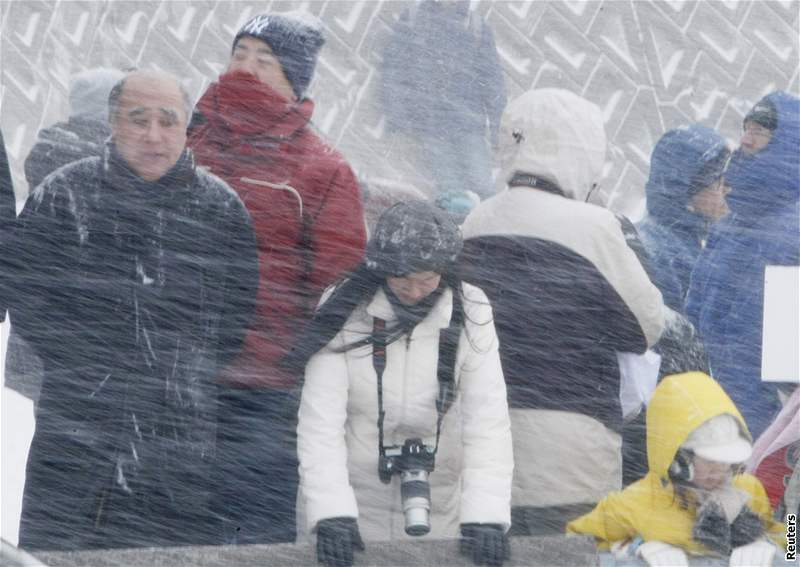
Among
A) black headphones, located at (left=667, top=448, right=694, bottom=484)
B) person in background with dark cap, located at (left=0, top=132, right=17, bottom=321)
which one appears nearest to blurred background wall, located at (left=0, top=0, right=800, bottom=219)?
person in background with dark cap, located at (left=0, top=132, right=17, bottom=321)

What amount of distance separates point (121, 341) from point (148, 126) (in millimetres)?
657

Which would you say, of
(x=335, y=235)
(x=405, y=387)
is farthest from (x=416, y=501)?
(x=335, y=235)

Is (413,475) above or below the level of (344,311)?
below

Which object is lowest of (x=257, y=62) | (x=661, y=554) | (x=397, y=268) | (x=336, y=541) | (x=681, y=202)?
(x=336, y=541)

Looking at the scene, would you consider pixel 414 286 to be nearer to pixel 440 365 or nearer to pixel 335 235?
pixel 440 365

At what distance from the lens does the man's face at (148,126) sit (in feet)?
16.9

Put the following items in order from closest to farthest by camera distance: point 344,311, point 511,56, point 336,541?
point 336,541
point 344,311
point 511,56

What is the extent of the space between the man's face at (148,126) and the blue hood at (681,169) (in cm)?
151

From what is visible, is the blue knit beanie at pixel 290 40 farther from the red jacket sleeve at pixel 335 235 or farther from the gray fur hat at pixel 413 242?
the gray fur hat at pixel 413 242

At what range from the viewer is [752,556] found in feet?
16.9

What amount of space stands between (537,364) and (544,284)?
25 cm

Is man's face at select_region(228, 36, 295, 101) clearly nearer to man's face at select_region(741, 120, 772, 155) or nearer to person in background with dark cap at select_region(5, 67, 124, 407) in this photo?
person in background with dark cap at select_region(5, 67, 124, 407)

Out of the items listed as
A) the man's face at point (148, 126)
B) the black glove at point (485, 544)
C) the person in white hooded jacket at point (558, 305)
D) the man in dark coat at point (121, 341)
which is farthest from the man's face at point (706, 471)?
the man's face at point (148, 126)

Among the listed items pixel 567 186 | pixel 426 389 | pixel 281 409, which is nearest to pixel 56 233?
pixel 281 409
